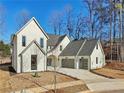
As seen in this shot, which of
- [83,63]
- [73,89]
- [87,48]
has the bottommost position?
[73,89]

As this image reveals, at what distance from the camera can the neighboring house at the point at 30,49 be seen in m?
35.7

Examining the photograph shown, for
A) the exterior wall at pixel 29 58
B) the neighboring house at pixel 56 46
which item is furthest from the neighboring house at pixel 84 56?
the exterior wall at pixel 29 58

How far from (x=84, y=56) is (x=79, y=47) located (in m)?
3.41

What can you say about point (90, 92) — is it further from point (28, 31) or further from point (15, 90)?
point (28, 31)

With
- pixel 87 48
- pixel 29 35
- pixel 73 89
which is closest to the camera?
pixel 73 89

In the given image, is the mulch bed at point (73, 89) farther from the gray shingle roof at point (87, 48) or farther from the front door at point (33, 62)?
the gray shingle roof at point (87, 48)

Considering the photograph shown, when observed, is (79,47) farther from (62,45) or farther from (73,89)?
(73,89)

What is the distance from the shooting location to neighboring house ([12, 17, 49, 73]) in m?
35.7

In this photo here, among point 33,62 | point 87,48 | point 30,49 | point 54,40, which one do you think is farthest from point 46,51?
point 54,40

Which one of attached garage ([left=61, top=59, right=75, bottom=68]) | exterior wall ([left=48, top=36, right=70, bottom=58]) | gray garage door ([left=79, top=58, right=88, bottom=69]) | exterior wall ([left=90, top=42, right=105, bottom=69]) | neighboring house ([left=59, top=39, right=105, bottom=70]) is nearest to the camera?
exterior wall ([left=90, top=42, right=105, bottom=69])

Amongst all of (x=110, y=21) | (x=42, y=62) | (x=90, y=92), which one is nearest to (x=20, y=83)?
(x=90, y=92)

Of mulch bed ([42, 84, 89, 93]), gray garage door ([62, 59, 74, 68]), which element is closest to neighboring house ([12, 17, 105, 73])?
gray garage door ([62, 59, 74, 68])

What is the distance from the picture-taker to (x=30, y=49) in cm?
3603

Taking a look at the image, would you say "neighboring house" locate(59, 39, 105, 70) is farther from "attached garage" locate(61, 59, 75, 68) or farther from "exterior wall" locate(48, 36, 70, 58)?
"exterior wall" locate(48, 36, 70, 58)
